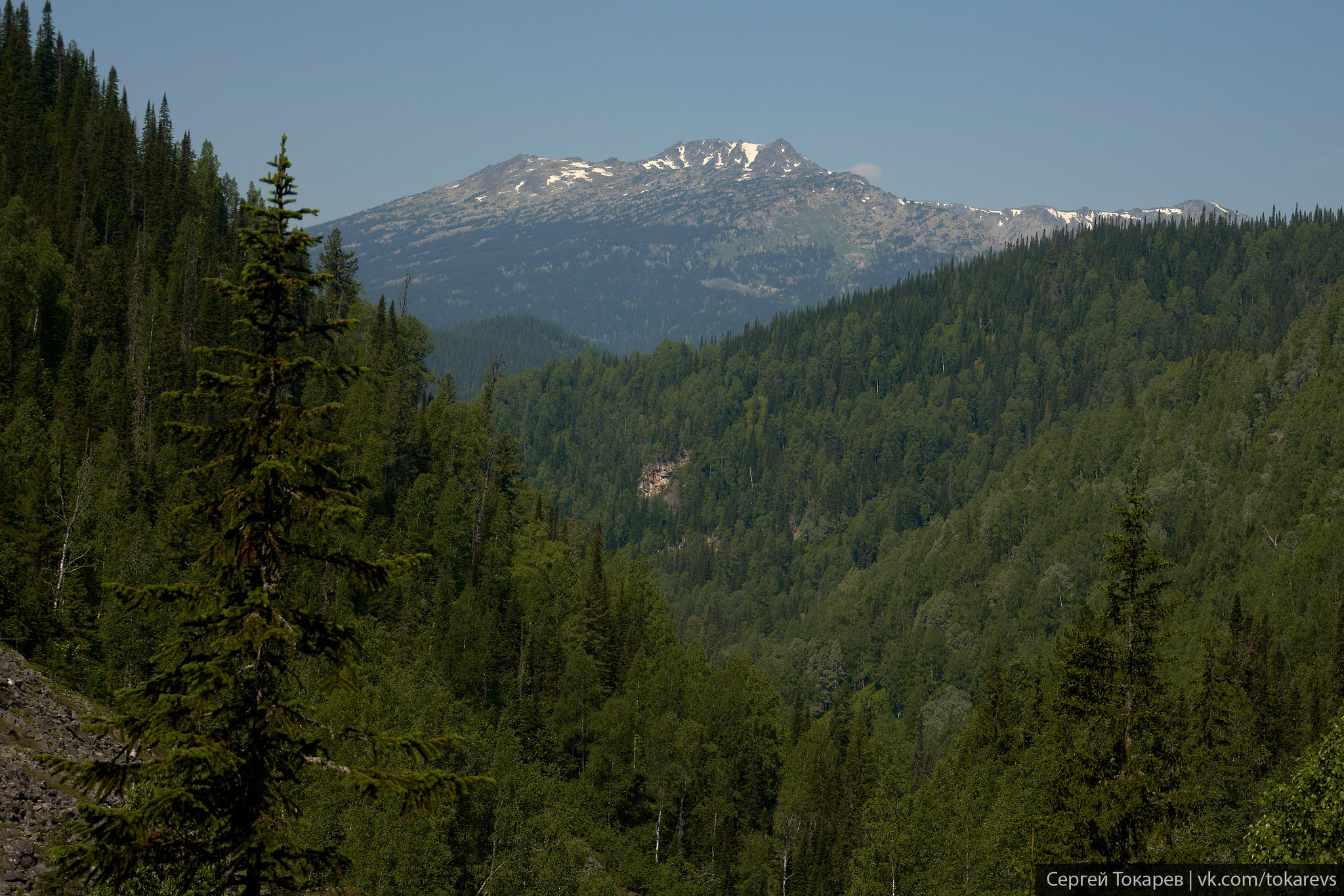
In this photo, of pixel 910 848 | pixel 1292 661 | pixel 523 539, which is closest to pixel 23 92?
pixel 523 539

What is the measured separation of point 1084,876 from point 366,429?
88.9 metres

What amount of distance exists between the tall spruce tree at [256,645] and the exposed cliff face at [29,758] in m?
16.8

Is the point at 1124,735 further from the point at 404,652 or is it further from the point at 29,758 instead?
the point at 404,652

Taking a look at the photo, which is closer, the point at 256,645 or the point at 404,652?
the point at 256,645

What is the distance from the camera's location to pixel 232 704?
13516 mm

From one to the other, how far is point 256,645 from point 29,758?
16.7 m

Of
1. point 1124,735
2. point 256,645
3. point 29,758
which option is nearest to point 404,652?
point 29,758

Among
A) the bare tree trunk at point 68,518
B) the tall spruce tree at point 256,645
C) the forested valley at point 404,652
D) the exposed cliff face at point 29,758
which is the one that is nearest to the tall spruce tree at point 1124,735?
the forested valley at point 404,652

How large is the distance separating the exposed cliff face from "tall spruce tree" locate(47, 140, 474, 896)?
663 inches

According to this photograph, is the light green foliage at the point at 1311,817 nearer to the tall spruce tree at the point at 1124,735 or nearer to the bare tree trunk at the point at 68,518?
the tall spruce tree at the point at 1124,735

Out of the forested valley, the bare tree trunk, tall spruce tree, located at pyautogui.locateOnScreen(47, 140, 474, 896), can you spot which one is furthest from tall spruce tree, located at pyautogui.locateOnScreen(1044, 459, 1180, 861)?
the bare tree trunk

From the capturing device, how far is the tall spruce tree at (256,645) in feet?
41.3

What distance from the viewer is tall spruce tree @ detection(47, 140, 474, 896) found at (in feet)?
41.3

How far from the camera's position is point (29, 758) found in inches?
996
